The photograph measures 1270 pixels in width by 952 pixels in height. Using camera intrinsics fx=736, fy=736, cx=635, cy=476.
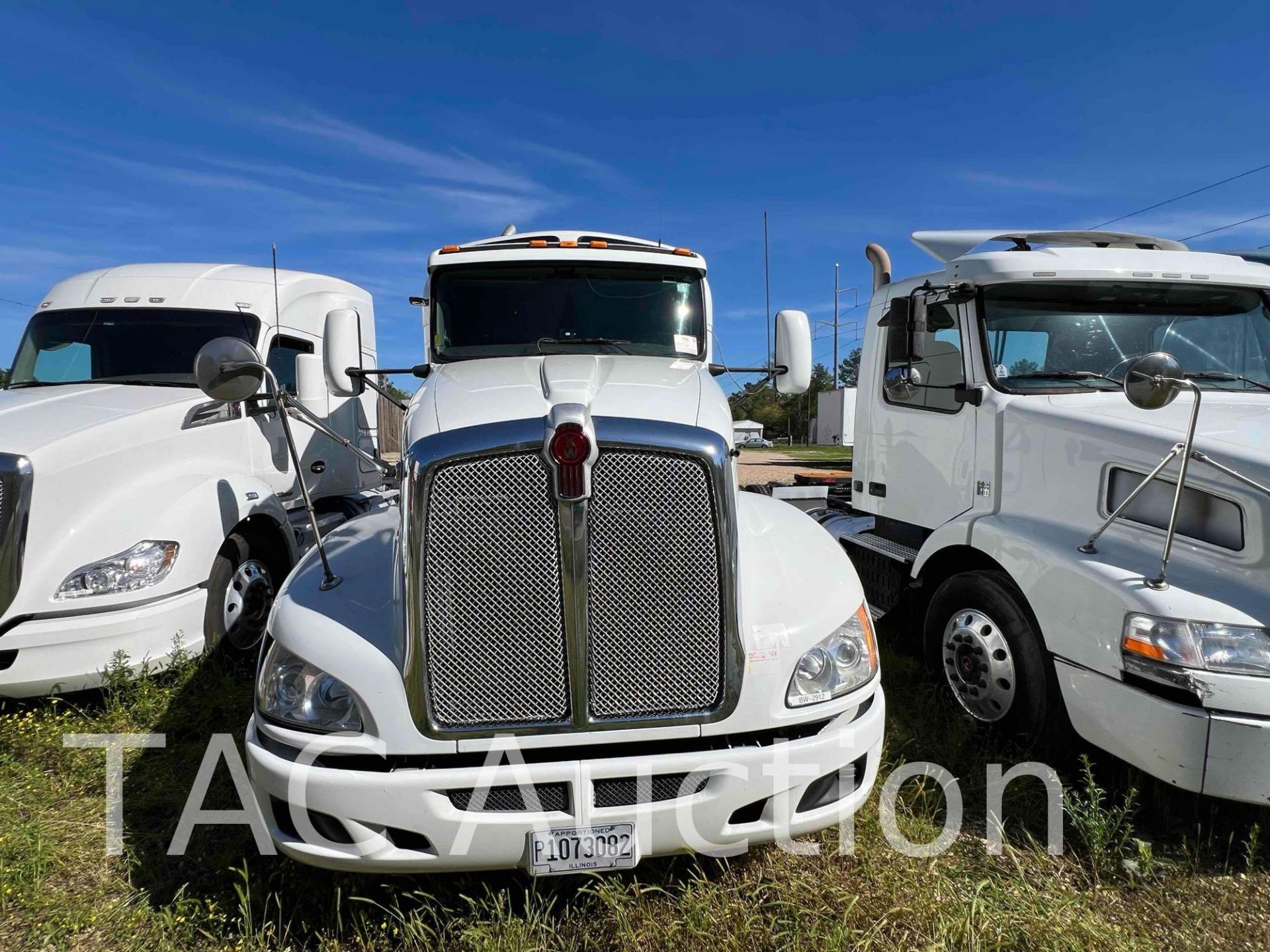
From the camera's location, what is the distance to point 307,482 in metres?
6.34

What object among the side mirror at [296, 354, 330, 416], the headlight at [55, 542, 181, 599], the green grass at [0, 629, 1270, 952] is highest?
the side mirror at [296, 354, 330, 416]

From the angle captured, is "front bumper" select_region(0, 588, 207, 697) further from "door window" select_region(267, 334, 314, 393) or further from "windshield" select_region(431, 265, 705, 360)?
"door window" select_region(267, 334, 314, 393)

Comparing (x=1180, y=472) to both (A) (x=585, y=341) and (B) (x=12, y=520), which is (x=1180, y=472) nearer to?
(A) (x=585, y=341)

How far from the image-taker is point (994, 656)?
379cm

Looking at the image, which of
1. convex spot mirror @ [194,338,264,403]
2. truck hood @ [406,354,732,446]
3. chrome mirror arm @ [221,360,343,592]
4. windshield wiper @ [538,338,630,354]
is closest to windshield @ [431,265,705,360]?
windshield wiper @ [538,338,630,354]

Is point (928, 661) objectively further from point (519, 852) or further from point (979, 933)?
point (519, 852)

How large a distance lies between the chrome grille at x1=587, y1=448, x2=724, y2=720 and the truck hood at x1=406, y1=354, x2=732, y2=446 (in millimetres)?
270

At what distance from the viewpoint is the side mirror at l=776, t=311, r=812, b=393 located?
4.48 metres

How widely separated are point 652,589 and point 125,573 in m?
3.27

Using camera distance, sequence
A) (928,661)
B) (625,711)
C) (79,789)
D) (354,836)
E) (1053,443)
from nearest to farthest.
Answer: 1. (354,836)
2. (625,711)
3. (79,789)
4. (1053,443)
5. (928,661)

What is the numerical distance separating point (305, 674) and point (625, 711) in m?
1.11

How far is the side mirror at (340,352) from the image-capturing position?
4238 millimetres

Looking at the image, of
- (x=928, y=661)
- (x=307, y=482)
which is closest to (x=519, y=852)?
(x=928, y=661)

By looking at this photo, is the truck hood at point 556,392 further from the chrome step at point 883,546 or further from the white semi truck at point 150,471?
the chrome step at point 883,546
